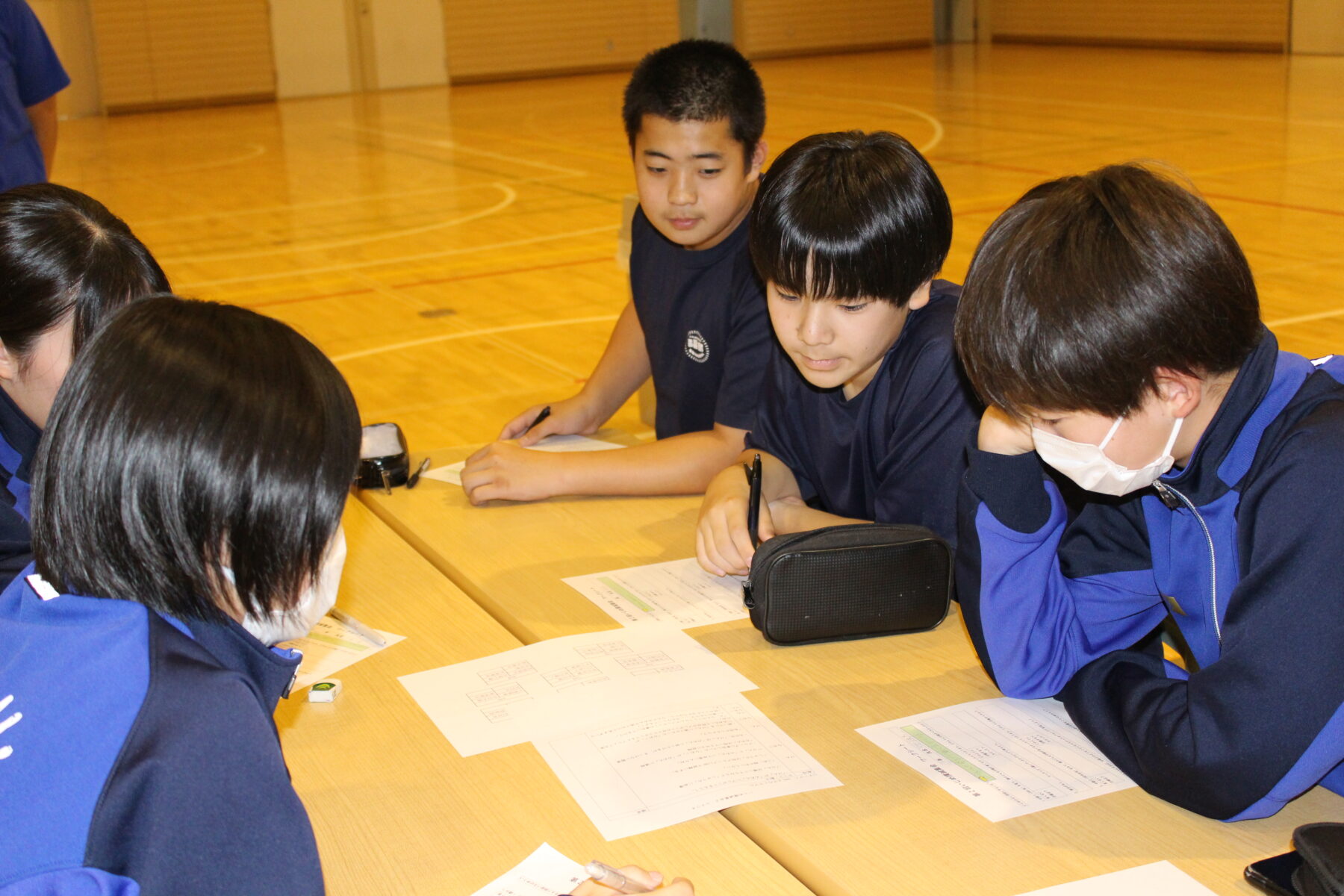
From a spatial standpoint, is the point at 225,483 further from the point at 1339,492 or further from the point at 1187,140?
the point at 1187,140

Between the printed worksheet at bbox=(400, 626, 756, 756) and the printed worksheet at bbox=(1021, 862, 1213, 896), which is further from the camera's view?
the printed worksheet at bbox=(400, 626, 756, 756)

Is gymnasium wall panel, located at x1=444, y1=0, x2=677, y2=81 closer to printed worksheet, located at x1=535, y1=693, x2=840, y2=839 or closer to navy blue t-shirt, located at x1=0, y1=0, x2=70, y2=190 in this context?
navy blue t-shirt, located at x1=0, y1=0, x2=70, y2=190

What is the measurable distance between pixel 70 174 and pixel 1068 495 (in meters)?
8.58

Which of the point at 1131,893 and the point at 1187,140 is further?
the point at 1187,140

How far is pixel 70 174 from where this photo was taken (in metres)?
8.68

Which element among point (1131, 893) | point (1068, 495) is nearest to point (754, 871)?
point (1131, 893)

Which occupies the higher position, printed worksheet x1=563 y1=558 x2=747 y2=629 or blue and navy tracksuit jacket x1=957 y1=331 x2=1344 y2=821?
blue and navy tracksuit jacket x1=957 y1=331 x2=1344 y2=821

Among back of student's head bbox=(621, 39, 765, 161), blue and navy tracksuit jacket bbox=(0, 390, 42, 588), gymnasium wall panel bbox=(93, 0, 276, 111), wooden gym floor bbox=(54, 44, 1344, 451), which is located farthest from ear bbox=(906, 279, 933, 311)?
gymnasium wall panel bbox=(93, 0, 276, 111)

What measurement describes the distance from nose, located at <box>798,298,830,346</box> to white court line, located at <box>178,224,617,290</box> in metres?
4.52

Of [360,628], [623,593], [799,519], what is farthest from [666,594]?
[360,628]

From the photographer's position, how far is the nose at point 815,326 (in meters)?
1.78

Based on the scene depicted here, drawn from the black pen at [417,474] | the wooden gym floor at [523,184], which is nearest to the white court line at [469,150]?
the wooden gym floor at [523,184]

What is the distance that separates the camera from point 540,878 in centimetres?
116

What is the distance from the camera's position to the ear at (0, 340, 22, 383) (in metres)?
1.69
